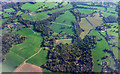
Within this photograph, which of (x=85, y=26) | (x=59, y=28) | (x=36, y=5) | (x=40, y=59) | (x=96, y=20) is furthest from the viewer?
(x=36, y=5)

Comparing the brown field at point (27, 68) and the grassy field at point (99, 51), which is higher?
the grassy field at point (99, 51)

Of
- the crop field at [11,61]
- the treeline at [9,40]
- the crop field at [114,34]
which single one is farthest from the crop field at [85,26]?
A: the crop field at [11,61]

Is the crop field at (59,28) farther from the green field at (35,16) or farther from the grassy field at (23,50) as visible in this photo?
the green field at (35,16)

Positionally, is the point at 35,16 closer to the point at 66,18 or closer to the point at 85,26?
the point at 66,18

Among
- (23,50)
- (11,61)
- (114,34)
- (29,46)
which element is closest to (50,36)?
(29,46)

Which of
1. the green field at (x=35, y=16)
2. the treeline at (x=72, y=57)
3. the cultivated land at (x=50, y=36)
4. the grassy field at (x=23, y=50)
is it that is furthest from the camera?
the green field at (x=35, y=16)

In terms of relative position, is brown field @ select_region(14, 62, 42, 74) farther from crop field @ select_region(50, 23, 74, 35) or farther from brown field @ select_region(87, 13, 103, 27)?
brown field @ select_region(87, 13, 103, 27)

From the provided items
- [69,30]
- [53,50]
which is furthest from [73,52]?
[69,30]
